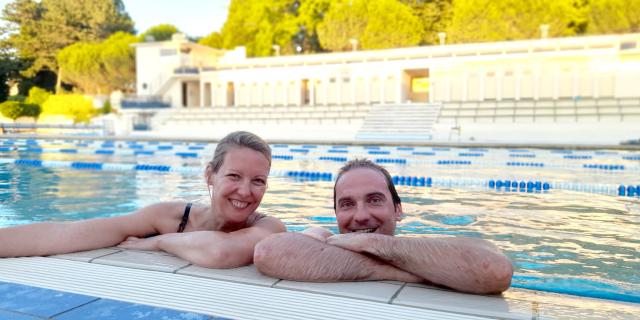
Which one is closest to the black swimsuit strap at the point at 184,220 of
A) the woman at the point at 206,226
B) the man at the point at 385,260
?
the woman at the point at 206,226

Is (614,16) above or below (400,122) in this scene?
above

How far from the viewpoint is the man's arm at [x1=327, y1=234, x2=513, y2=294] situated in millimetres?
2219

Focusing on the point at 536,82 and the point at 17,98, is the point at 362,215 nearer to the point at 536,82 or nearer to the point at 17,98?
the point at 536,82

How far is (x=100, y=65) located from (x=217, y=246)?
43.0 metres

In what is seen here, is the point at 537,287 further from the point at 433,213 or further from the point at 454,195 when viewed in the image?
the point at 454,195

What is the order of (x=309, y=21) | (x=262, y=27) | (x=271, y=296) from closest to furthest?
(x=271, y=296) → (x=309, y=21) → (x=262, y=27)

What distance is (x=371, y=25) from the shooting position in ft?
121

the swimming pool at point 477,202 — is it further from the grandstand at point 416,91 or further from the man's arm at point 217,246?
the grandstand at point 416,91

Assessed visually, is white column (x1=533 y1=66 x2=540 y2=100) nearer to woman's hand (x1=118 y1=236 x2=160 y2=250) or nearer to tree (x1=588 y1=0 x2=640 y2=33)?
tree (x1=588 y1=0 x2=640 y2=33)

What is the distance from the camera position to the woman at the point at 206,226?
2.64 metres

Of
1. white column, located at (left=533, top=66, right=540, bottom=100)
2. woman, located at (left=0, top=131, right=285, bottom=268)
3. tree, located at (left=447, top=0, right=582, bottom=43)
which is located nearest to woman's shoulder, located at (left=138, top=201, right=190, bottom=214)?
woman, located at (left=0, top=131, right=285, bottom=268)

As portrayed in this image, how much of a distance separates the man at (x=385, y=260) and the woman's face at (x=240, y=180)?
0.28m

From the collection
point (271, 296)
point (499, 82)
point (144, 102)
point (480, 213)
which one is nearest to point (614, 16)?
point (499, 82)

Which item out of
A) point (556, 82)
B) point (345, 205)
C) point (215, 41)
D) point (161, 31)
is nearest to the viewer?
point (345, 205)
